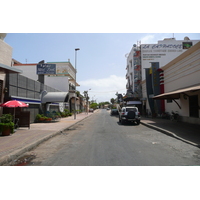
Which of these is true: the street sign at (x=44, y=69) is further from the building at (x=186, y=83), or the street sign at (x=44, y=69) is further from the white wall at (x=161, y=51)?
the white wall at (x=161, y=51)

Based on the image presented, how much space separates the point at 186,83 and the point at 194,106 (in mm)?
2283

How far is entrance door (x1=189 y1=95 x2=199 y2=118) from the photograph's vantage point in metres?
14.8

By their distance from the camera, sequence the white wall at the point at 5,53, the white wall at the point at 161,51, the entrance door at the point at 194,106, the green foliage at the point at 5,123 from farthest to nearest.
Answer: the white wall at the point at 161,51 → the entrance door at the point at 194,106 → the white wall at the point at 5,53 → the green foliage at the point at 5,123

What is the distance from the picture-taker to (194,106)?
15164mm

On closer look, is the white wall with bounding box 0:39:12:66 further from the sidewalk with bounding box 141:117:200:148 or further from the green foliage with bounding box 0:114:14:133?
the sidewalk with bounding box 141:117:200:148

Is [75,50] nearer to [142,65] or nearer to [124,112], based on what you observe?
[124,112]

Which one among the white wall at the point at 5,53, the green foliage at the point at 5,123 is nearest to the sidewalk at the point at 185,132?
the green foliage at the point at 5,123

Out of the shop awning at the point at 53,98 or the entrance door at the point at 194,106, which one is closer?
the entrance door at the point at 194,106

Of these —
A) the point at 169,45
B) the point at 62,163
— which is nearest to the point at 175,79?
the point at 62,163

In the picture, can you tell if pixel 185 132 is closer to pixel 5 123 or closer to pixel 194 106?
pixel 194 106

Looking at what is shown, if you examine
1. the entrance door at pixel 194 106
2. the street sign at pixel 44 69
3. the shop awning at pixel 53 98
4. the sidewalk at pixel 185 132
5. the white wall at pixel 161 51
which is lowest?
the sidewalk at pixel 185 132

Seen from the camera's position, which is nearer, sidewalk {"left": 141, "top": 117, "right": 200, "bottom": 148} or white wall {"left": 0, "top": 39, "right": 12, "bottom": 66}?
sidewalk {"left": 141, "top": 117, "right": 200, "bottom": 148}

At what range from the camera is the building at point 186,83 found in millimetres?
14373

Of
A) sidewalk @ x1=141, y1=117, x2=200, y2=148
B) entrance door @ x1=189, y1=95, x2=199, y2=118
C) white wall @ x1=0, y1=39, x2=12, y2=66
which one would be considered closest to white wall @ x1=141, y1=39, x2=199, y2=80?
entrance door @ x1=189, y1=95, x2=199, y2=118
